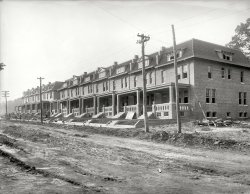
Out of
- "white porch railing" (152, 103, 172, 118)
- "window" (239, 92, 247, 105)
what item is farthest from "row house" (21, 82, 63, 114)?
"window" (239, 92, 247, 105)

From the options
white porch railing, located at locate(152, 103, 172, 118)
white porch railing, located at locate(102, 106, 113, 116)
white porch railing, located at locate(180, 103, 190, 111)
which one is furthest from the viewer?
white porch railing, located at locate(102, 106, 113, 116)

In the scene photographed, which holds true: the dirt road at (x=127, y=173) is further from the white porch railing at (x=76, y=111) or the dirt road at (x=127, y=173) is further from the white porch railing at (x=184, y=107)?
the white porch railing at (x=76, y=111)

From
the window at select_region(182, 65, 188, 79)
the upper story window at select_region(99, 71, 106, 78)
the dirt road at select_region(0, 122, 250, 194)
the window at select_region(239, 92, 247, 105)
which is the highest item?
the upper story window at select_region(99, 71, 106, 78)

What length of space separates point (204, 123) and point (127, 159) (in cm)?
1434

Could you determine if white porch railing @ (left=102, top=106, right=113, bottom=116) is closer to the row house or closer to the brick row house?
the brick row house

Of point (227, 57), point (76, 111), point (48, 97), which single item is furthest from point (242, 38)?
point (48, 97)

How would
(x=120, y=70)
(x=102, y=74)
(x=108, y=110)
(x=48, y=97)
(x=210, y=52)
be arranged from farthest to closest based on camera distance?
(x=48, y=97)
(x=102, y=74)
(x=120, y=70)
(x=108, y=110)
(x=210, y=52)

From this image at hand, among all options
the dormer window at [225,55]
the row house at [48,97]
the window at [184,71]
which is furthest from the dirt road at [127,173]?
the row house at [48,97]

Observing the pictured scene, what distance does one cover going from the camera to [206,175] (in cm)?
767

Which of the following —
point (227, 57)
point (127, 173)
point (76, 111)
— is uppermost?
point (227, 57)

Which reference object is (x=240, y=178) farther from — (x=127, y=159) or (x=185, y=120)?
(x=185, y=120)

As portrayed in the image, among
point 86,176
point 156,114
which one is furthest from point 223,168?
point 156,114

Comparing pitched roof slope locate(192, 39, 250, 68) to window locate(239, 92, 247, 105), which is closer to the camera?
pitched roof slope locate(192, 39, 250, 68)

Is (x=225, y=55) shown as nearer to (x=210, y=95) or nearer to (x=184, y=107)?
(x=210, y=95)
